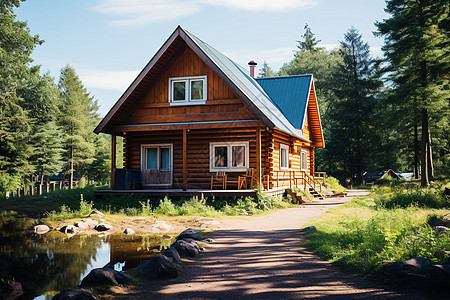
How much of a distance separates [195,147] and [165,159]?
76.9 inches

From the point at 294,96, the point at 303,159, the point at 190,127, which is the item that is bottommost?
the point at 303,159

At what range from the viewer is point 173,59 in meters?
20.6

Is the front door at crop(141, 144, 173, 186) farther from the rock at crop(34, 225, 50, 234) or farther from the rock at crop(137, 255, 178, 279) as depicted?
the rock at crop(137, 255, 178, 279)

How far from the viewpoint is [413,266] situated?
6.06 m

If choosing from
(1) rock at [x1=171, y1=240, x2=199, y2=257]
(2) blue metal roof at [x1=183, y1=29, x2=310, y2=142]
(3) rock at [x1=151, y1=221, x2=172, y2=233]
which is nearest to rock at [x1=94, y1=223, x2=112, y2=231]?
(3) rock at [x1=151, y1=221, x2=172, y2=233]

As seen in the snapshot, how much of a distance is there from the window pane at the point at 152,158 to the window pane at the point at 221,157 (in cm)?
343

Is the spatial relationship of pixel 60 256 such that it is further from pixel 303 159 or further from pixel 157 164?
pixel 303 159

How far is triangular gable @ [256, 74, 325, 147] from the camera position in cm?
2483

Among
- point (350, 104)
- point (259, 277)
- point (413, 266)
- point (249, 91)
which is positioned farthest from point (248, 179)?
point (350, 104)

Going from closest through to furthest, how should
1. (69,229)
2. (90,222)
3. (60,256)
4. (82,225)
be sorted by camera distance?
(60,256) → (69,229) → (82,225) → (90,222)

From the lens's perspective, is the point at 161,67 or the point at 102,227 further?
the point at 161,67

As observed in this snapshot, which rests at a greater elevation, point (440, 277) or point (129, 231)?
point (440, 277)

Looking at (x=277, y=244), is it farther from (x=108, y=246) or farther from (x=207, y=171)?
(x=207, y=171)

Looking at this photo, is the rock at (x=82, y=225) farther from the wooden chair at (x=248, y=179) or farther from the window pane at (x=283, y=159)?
the window pane at (x=283, y=159)
